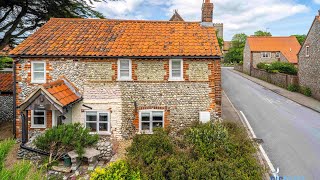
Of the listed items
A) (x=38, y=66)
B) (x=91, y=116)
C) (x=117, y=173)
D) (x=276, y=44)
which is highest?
(x=276, y=44)

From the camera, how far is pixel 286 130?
713 inches

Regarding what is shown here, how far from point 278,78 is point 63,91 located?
110 ft

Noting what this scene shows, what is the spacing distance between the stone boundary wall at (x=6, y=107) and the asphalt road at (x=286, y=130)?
18.0 meters

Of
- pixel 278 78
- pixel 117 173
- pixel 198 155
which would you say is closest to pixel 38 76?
pixel 117 173

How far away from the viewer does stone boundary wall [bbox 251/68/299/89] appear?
35.2 m

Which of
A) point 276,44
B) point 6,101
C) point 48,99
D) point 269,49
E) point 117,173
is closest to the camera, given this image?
point 117,173

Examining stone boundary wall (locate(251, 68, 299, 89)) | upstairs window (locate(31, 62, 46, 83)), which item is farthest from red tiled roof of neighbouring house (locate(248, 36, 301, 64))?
upstairs window (locate(31, 62, 46, 83))

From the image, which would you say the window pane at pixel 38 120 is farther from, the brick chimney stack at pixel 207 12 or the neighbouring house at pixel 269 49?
the neighbouring house at pixel 269 49

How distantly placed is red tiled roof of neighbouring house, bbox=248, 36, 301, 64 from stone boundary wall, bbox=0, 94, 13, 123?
4822 centimetres

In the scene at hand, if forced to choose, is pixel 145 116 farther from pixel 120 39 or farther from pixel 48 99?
pixel 48 99

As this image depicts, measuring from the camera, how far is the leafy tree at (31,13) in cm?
2131

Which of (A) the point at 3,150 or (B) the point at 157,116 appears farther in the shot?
(B) the point at 157,116

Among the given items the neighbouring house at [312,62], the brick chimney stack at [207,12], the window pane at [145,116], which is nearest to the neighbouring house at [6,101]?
the window pane at [145,116]

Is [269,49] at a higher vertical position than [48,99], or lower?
higher
